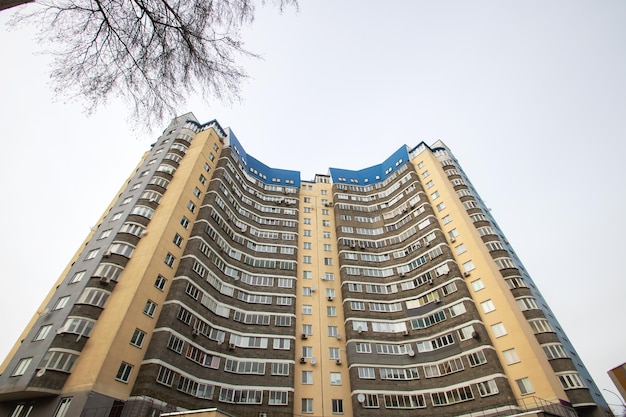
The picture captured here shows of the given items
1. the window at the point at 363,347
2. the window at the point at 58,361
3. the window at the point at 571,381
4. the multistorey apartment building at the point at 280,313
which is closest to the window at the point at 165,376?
the multistorey apartment building at the point at 280,313

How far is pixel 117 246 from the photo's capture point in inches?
1294

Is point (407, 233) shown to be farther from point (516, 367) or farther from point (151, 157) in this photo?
point (151, 157)

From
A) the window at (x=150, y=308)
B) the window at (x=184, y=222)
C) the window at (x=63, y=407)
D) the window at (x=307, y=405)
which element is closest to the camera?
the window at (x=63, y=407)

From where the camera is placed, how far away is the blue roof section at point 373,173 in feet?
205

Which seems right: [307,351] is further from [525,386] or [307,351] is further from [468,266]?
[468,266]

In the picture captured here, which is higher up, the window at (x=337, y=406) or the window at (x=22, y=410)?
the window at (x=337, y=406)

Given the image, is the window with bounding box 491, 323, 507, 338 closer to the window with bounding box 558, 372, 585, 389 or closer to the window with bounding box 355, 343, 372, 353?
the window with bounding box 558, 372, 585, 389

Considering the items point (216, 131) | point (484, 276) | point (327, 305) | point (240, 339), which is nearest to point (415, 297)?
point (484, 276)

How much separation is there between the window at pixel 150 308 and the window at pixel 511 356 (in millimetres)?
35597

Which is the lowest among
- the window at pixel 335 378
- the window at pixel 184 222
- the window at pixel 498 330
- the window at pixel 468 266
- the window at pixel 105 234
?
the window at pixel 335 378

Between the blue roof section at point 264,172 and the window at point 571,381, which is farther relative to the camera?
the blue roof section at point 264,172

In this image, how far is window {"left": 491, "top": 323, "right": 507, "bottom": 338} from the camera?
111 ft

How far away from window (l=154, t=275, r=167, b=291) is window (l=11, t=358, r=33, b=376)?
34.8 ft

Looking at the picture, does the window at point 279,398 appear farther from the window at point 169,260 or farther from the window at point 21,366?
the window at point 21,366
